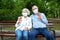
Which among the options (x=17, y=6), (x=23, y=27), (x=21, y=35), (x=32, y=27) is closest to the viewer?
(x=21, y=35)

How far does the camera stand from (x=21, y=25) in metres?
7.82

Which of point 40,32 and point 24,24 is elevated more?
Result: point 24,24

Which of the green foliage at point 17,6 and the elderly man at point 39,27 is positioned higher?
the green foliage at point 17,6

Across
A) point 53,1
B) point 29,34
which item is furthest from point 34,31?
point 53,1

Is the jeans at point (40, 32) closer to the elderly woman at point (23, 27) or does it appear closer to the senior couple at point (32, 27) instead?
→ the senior couple at point (32, 27)

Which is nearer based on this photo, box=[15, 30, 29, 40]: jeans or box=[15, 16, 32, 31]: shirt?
box=[15, 30, 29, 40]: jeans

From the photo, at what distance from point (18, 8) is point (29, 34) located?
10529mm

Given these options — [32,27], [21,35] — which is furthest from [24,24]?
[21,35]

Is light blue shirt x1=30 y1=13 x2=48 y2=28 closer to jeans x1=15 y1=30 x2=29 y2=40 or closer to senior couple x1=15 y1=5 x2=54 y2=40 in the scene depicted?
senior couple x1=15 y1=5 x2=54 y2=40

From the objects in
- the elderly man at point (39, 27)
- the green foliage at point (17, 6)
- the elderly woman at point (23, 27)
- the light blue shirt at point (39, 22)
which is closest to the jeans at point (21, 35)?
the elderly woman at point (23, 27)

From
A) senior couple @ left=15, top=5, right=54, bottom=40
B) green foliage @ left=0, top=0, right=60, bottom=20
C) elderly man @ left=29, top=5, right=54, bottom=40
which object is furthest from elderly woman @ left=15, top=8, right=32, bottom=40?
green foliage @ left=0, top=0, right=60, bottom=20

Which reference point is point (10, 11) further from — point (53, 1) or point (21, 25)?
point (21, 25)

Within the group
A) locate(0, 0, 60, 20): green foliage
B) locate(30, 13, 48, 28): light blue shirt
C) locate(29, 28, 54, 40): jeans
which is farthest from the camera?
locate(0, 0, 60, 20): green foliage

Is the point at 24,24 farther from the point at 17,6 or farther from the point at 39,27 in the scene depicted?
the point at 17,6
